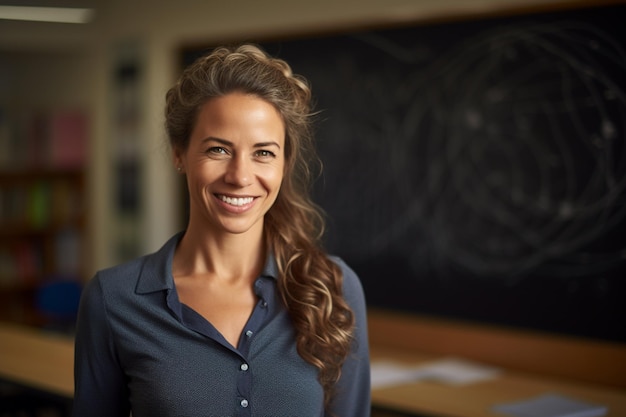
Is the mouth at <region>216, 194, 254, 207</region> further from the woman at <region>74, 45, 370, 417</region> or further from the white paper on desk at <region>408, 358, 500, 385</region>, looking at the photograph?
the white paper on desk at <region>408, 358, 500, 385</region>

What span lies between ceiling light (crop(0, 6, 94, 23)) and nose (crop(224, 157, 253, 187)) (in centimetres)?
428

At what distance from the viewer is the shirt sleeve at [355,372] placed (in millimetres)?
1960

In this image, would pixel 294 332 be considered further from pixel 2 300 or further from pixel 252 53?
pixel 2 300

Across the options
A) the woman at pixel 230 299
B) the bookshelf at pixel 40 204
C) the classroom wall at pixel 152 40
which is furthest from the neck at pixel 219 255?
the bookshelf at pixel 40 204

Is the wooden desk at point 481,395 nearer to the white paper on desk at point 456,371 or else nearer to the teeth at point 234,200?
the white paper on desk at point 456,371

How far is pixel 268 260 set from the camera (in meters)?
1.97

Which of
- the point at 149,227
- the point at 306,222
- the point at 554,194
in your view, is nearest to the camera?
the point at 306,222

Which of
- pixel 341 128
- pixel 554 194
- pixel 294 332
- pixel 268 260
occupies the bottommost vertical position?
pixel 294 332

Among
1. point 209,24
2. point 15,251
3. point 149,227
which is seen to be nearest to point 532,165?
point 209,24

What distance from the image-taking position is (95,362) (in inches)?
73.4

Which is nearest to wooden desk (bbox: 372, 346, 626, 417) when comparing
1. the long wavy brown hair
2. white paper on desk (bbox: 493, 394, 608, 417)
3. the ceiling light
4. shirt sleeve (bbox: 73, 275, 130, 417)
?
white paper on desk (bbox: 493, 394, 608, 417)

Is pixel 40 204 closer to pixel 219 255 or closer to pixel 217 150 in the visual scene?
pixel 219 255

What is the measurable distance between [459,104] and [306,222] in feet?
6.94

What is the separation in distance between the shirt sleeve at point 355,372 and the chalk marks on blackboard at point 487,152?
73.0 inches
